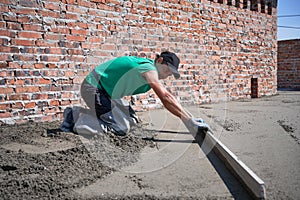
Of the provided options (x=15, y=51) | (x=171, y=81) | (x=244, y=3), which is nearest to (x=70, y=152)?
(x=15, y=51)

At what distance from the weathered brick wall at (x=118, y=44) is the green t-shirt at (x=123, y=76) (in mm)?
758

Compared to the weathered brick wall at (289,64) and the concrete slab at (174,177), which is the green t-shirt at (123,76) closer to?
the concrete slab at (174,177)

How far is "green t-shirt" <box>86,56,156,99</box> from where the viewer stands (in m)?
2.62

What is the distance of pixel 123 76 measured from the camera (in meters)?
2.73

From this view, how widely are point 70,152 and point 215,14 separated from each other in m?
4.33

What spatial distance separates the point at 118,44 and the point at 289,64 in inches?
372

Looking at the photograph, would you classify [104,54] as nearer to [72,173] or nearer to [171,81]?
[171,81]

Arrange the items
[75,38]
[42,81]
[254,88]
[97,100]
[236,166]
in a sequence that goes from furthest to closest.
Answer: [254,88] < [75,38] < [42,81] < [97,100] < [236,166]

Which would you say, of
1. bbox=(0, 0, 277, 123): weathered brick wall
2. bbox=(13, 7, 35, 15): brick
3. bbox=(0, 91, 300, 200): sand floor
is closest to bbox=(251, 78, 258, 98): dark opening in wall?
bbox=(0, 0, 277, 123): weathered brick wall

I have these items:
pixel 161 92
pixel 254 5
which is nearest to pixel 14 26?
pixel 161 92

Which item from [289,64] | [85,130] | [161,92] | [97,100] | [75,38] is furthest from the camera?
[289,64]

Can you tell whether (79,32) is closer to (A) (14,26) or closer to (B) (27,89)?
(A) (14,26)

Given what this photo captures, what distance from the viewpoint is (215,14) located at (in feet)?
17.4

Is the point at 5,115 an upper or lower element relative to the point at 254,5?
lower
